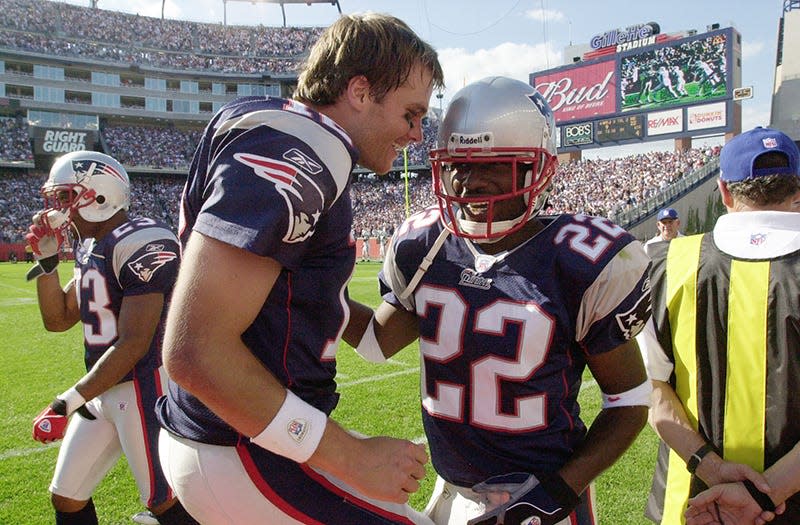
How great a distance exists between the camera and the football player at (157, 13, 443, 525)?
3.70 ft

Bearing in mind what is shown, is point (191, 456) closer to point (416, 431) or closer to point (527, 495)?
point (527, 495)

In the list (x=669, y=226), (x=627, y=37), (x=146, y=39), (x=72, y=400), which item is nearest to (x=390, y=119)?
(x=72, y=400)

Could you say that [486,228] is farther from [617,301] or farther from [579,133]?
[579,133]

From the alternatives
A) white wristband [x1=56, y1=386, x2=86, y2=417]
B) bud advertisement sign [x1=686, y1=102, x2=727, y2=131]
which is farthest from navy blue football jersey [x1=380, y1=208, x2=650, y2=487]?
bud advertisement sign [x1=686, y1=102, x2=727, y2=131]

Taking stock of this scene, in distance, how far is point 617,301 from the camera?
160 centimetres

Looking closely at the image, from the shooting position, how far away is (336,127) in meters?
1.29

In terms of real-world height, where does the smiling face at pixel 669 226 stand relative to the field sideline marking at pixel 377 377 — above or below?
above

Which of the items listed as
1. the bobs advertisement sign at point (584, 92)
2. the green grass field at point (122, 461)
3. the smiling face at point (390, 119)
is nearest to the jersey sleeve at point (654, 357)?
the smiling face at point (390, 119)

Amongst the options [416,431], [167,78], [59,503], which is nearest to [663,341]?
[59,503]

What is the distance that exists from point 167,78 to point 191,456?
178ft

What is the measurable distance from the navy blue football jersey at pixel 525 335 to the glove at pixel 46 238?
7.78ft

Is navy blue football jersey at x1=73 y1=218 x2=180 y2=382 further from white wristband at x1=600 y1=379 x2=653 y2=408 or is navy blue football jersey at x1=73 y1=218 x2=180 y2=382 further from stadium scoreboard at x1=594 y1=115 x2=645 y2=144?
stadium scoreboard at x1=594 y1=115 x2=645 y2=144

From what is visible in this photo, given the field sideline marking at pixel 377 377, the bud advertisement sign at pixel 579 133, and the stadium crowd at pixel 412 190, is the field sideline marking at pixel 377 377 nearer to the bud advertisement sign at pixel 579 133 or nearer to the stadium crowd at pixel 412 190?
the stadium crowd at pixel 412 190

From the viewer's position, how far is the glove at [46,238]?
3.19m
